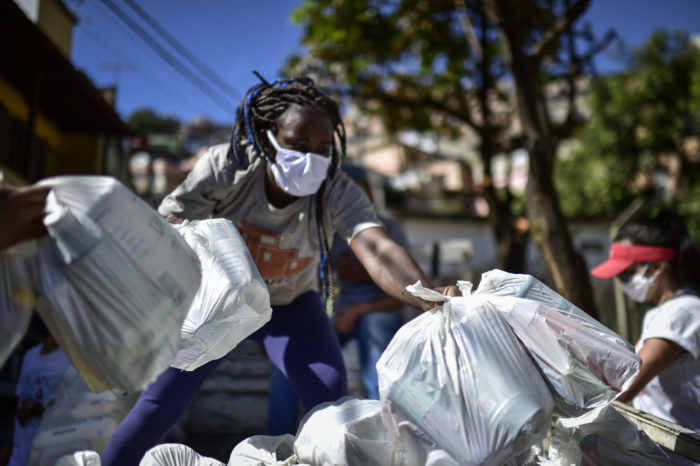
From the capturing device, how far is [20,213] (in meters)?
1.04

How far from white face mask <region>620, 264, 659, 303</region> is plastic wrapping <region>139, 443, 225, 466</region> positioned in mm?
1914

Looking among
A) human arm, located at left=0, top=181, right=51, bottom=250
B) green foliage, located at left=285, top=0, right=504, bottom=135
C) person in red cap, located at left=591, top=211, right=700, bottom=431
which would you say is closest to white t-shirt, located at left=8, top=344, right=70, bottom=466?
human arm, located at left=0, top=181, right=51, bottom=250

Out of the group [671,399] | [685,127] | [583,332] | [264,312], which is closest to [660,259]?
[671,399]

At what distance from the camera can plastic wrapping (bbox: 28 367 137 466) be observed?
92.9 inches

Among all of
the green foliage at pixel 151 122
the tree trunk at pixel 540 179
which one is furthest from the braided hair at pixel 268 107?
the green foliage at pixel 151 122

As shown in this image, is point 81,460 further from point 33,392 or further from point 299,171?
point 33,392

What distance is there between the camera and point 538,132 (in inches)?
168

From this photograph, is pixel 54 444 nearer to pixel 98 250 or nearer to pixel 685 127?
pixel 98 250

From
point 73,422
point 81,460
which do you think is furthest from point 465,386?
point 73,422

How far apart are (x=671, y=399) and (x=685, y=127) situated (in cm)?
1555

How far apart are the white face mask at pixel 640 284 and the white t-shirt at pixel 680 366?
0.61ft

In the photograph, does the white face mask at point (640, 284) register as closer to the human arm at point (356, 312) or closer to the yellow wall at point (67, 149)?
the human arm at point (356, 312)

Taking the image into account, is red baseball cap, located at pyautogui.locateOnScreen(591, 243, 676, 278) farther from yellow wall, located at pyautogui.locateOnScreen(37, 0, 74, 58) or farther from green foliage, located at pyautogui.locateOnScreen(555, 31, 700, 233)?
green foliage, located at pyautogui.locateOnScreen(555, 31, 700, 233)

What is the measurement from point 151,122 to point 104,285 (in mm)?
37157
